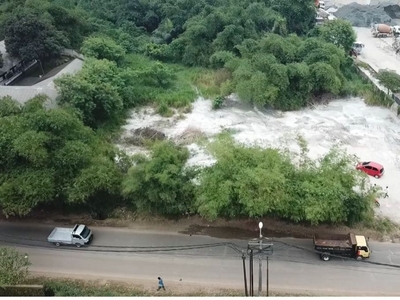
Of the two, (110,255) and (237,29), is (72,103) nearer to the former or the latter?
(110,255)

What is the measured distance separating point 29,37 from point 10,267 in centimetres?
2180

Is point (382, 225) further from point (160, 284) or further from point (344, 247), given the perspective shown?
point (160, 284)

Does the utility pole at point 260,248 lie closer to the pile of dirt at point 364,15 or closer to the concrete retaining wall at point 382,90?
the concrete retaining wall at point 382,90

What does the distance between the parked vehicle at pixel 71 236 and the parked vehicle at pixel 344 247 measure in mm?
10199

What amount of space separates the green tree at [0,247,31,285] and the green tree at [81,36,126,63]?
19.7 metres

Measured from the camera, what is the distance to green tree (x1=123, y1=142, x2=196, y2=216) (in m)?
18.2

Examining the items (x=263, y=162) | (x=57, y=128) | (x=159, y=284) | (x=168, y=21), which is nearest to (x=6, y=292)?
(x=159, y=284)

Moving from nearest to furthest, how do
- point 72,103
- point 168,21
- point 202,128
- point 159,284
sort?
point 159,284
point 72,103
point 202,128
point 168,21

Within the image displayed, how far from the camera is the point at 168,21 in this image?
128ft

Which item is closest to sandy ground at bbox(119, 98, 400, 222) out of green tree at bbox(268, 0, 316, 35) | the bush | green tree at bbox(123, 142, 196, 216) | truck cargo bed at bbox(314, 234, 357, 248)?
green tree at bbox(123, 142, 196, 216)

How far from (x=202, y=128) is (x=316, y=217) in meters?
11.6

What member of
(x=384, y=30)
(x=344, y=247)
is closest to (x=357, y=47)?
(x=384, y=30)

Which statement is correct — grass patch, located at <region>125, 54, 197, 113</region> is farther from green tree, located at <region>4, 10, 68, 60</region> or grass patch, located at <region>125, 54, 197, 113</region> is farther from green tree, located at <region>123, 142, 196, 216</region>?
green tree, located at <region>123, 142, 196, 216</region>

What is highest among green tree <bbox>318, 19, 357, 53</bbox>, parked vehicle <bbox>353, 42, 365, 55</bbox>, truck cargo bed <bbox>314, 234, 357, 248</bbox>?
green tree <bbox>318, 19, 357, 53</bbox>
